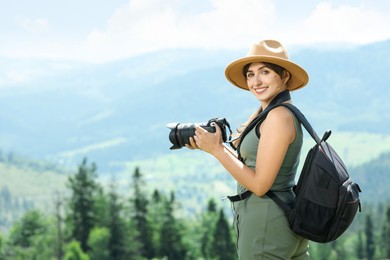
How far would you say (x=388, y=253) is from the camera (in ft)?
267

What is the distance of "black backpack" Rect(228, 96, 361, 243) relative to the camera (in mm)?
4586

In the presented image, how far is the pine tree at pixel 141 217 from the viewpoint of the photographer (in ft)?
224

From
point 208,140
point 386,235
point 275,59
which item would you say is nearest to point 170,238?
point 386,235

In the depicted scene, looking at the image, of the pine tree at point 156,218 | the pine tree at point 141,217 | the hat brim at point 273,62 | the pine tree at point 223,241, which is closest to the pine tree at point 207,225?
the pine tree at point 223,241

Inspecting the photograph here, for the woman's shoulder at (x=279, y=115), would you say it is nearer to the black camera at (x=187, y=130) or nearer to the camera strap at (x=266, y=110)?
the camera strap at (x=266, y=110)

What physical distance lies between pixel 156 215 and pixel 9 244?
19992 millimetres

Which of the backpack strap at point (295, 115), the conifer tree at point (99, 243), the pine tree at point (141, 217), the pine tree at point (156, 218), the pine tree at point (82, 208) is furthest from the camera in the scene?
the pine tree at point (156, 218)

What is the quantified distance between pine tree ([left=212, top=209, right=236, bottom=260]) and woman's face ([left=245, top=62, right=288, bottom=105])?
64134 millimetres

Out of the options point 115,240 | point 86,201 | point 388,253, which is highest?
point 86,201

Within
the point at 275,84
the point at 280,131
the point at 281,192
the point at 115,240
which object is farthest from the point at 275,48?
the point at 115,240

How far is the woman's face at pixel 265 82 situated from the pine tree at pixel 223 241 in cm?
6413

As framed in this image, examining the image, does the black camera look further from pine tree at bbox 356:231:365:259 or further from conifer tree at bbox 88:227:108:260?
pine tree at bbox 356:231:365:259

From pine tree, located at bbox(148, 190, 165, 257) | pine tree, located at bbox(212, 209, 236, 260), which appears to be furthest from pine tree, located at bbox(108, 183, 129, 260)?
pine tree, located at bbox(212, 209, 236, 260)

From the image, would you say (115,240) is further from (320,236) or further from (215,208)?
(320,236)
